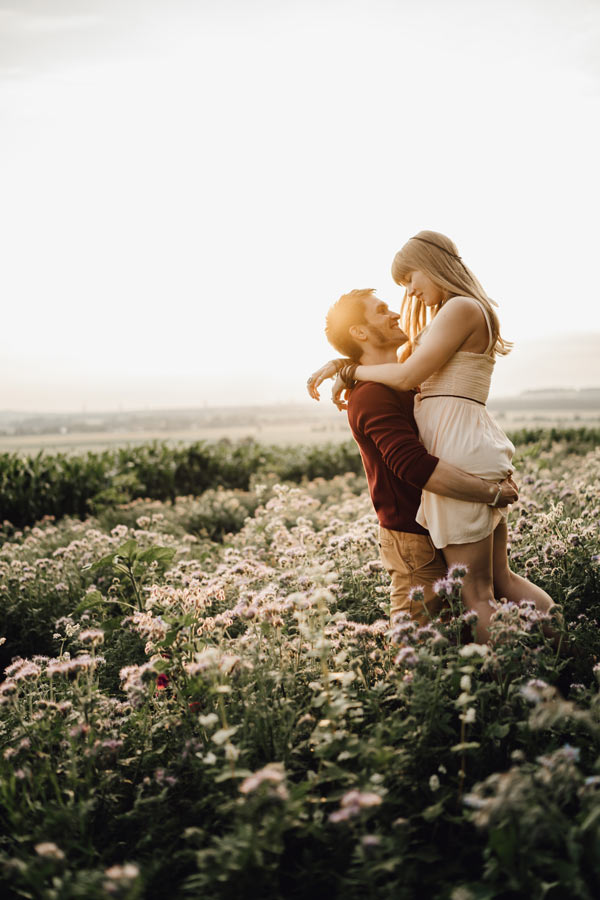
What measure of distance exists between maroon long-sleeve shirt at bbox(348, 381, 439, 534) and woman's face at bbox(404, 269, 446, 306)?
1.79ft

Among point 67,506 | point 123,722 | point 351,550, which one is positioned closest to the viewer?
point 123,722

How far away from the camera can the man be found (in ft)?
10.7

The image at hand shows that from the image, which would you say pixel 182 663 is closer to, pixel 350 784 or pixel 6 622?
pixel 350 784

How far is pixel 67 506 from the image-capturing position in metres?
11.6

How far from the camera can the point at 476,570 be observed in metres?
3.36

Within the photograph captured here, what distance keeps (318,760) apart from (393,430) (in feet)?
5.39

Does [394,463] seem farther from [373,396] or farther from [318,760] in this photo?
[318,760]

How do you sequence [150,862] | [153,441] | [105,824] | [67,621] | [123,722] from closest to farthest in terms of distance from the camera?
[150,862]
[105,824]
[123,722]
[67,621]
[153,441]

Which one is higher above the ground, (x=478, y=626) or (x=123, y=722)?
(x=478, y=626)

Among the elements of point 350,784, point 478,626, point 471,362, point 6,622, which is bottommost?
point 6,622

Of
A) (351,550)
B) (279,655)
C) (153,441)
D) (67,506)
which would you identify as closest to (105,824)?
(279,655)

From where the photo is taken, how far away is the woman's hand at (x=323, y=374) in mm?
3746

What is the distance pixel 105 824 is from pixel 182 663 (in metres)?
0.84

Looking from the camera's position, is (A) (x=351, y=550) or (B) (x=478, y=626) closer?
(B) (x=478, y=626)
